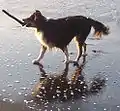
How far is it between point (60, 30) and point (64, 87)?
56.1 inches

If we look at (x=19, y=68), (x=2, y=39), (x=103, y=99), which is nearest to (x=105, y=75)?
(x=103, y=99)

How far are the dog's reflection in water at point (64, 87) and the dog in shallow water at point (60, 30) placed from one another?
0.61m

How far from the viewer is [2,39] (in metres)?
9.81

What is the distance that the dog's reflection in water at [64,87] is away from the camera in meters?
7.13

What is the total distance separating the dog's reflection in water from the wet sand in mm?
17

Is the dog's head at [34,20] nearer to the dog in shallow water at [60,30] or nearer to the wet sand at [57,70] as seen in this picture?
the dog in shallow water at [60,30]

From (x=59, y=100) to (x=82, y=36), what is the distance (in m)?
2.15

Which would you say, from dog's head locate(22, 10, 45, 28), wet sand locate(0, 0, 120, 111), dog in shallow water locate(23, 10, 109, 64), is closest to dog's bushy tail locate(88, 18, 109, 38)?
dog in shallow water locate(23, 10, 109, 64)

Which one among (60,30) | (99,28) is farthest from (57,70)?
(99,28)

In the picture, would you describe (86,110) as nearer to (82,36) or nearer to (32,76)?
(32,76)

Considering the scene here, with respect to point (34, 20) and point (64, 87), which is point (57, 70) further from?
point (34, 20)

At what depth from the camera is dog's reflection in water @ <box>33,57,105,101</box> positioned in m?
7.13

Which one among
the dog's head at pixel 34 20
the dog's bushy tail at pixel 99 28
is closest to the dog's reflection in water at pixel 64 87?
the dog's head at pixel 34 20

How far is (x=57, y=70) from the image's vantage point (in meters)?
8.24
